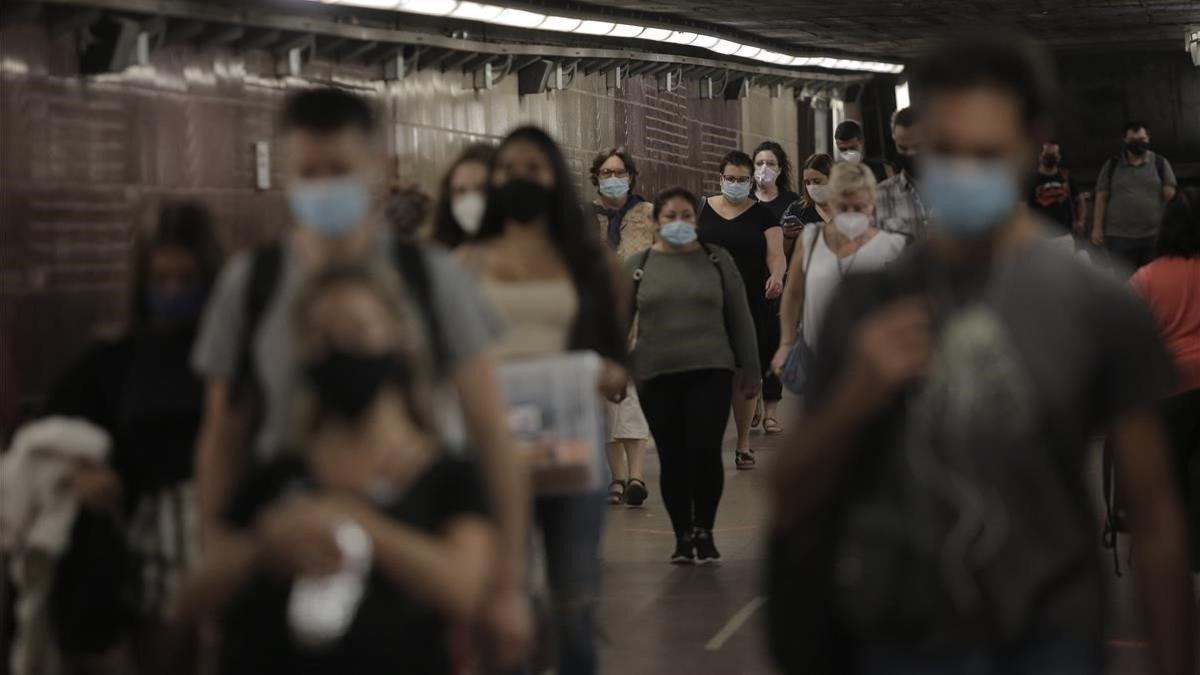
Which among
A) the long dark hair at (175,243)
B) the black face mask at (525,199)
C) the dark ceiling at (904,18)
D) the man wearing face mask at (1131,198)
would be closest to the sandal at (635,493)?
the dark ceiling at (904,18)

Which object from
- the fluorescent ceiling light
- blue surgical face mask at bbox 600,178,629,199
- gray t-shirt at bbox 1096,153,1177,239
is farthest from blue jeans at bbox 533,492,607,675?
gray t-shirt at bbox 1096,153,1177,239

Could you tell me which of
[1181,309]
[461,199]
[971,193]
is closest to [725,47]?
[1181,309]

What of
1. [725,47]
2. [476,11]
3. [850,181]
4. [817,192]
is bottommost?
[850,181]

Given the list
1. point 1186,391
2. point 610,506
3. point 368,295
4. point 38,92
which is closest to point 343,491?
point 368,295

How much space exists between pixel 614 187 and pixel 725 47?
9.42 meters

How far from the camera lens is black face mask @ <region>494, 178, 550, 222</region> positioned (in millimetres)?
6492

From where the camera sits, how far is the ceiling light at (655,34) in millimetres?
19875

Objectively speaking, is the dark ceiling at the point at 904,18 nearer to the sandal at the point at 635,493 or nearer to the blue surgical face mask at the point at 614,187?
the blue surgical face mask at the point at 614,187

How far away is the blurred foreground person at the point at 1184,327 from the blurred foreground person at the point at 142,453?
4.20m

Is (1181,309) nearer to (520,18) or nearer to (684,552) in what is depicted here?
(684,552)

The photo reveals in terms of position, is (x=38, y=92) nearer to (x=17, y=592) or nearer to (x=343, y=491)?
(x=17, y=592)

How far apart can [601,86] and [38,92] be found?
1029cm

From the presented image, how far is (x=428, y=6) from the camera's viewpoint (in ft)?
45.2

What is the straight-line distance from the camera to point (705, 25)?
876 inches
